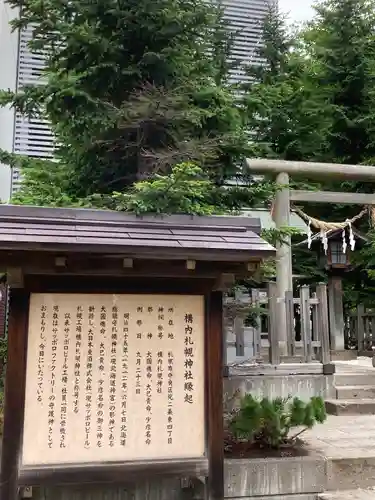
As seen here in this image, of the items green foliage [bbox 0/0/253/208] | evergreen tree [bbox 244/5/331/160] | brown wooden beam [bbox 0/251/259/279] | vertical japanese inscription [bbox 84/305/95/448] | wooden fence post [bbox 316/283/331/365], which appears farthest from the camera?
evergreen tree [bbox 244/5/331/160]

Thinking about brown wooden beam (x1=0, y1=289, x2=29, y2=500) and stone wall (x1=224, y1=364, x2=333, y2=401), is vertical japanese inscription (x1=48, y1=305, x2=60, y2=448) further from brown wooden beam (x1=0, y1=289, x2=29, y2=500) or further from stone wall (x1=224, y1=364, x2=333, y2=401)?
stone wall (x1=224, y1=364, x2=333, y2=401)

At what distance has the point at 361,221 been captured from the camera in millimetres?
13219

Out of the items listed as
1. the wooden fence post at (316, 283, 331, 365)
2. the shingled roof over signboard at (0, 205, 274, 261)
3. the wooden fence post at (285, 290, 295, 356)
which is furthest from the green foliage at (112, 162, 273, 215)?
the wooden fence post at (316, 283, 331, 365)

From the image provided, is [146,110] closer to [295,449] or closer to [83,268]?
[83,268]

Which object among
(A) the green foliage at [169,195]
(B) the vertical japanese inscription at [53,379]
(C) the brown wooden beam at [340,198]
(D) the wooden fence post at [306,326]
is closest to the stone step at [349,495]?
(B) the vertical japanese inscription at [53,379]

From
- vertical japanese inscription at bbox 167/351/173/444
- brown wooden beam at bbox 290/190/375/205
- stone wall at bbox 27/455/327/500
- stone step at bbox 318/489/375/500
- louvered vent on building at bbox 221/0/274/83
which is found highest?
louvered vent on building at bbox 221/0/274/83

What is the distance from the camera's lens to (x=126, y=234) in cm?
427

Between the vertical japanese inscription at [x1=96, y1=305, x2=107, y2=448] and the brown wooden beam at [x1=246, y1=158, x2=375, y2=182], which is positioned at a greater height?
the brown wooden beam at [x1=246, y1=158, x2=375, y2=182]

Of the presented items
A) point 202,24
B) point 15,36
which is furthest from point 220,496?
point 15,36

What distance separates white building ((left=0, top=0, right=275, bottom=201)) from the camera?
11.4 meters

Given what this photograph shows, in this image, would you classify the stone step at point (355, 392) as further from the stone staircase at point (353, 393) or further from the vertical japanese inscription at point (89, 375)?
the vertical japanese inscription at point (89, 375)

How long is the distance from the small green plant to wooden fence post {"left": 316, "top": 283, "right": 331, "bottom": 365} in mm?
3075

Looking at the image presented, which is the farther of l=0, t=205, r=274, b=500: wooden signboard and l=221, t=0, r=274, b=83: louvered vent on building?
l=221, t=0, r=274, b=83: louvered vent on building

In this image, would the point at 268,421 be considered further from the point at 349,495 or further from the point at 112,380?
the point at 112,380
